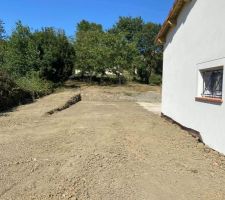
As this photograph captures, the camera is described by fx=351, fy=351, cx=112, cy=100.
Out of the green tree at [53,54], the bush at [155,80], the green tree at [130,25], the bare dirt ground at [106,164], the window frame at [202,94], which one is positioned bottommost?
the bare dirt ground at [106,164]

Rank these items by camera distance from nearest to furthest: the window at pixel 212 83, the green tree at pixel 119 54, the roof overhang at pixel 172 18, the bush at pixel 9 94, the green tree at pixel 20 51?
the window at pixel 212 83 < the roof overhang at pixel 172 18 < the bush at pixel 9 94 < the green tree at pixel 20 51 < the green tree at pixel 119 54

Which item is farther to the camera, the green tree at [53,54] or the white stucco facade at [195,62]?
the green tree at [53,54]

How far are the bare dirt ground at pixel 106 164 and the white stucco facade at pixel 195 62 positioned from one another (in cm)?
56

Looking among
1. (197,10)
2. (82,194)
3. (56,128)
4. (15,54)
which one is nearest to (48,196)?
(82,194)

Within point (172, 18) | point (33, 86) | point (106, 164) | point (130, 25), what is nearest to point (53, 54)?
point (33, 86)

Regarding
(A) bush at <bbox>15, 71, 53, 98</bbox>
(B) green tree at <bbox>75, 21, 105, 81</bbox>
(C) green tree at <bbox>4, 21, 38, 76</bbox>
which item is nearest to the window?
(A) bush at <bbox>15, 71, 53, 98</bbox>

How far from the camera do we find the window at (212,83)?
8.88m

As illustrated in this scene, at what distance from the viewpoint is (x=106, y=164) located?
21.6 feet

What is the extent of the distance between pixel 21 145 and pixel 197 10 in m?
6.07

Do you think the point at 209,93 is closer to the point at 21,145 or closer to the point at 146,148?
the point at 146,148

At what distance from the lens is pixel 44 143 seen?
8445 millimetres

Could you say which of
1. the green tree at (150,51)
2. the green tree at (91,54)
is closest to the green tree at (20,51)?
the green tree at (91,54)

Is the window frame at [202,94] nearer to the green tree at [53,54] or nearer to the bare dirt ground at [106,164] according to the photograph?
the bare dirt ground at [106,164]

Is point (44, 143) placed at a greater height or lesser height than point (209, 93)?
lesser
